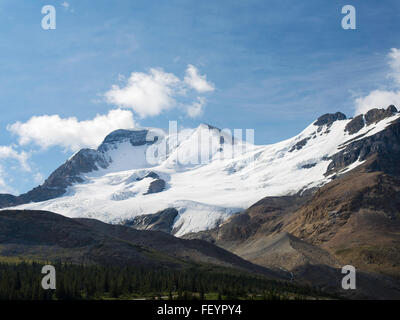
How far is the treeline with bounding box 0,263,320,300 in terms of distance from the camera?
11119 cm

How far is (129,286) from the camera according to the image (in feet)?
401

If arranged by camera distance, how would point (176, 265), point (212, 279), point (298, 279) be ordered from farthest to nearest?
point (298, 279) < point (176, 265) < point (212, 279)

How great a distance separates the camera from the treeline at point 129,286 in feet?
365
